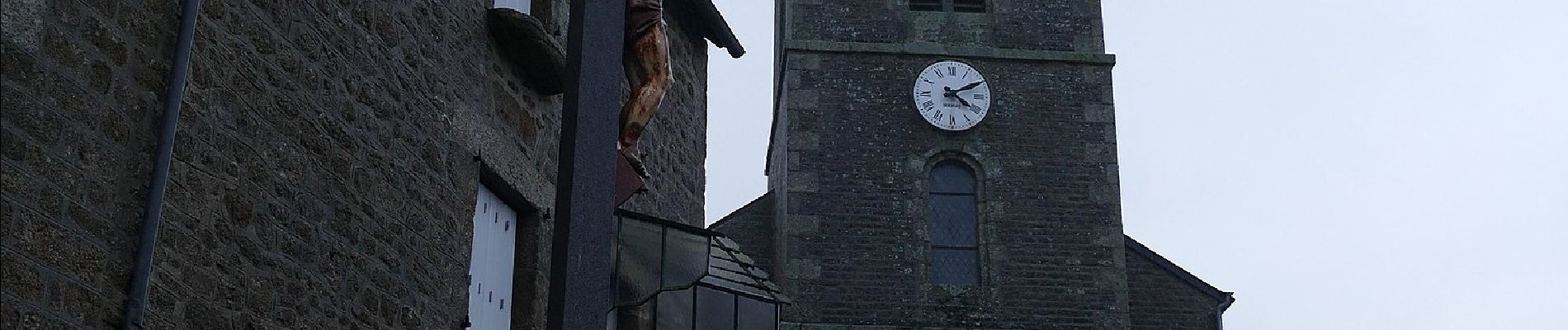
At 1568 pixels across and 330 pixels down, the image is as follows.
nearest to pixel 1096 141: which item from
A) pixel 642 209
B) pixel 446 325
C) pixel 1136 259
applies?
pixel 1136 259

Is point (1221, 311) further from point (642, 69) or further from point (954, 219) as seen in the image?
point (642, 69)

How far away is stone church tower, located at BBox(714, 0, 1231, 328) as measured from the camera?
1953 cm

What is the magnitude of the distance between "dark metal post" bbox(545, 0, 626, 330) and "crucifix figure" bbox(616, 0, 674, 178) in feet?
5.99

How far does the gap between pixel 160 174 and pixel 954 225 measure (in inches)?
615

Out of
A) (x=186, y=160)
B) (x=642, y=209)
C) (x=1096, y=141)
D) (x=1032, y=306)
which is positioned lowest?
(x=186, y=160)

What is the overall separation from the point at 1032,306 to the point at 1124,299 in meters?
1.04

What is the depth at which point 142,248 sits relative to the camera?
500cm

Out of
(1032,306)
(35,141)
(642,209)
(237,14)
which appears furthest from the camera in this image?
(1032,306)

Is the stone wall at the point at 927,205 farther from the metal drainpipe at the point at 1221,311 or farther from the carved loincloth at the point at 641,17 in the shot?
the carved loincloth at the point at 641,17

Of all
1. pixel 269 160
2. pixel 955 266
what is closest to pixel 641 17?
pixel 269 160

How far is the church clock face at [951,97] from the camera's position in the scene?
20.5 metres

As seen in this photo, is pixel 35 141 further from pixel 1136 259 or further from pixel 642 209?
pixel 1136 259

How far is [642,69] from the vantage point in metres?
7.26

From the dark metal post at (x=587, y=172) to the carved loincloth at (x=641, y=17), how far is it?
172 centimetres
